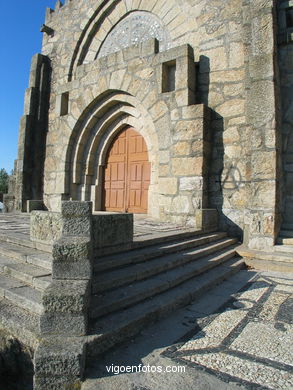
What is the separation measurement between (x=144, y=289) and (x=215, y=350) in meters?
0.80

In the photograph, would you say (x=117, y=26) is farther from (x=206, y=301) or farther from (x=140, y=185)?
(x=206, y=301)

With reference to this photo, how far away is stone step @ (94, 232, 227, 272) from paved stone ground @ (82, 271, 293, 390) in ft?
2.26

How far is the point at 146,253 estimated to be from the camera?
311 cm

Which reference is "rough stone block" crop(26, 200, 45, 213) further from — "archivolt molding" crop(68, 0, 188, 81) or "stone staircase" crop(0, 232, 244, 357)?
"stone staircase" crop(0, 232, 244, 357)

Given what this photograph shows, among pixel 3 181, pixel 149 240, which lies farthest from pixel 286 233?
pixel 3 181

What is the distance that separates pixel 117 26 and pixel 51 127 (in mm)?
3180

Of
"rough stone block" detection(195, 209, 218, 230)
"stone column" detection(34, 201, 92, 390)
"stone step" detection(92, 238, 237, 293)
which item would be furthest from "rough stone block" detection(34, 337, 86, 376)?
"rough stone block" detection(195, 209, 218, 230)

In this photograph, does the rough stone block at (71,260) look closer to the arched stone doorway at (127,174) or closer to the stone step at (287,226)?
the stone step at (287,226)

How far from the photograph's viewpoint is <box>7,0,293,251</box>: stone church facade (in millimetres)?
4449

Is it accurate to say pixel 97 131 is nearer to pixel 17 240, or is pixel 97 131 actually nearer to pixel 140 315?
pixel 17 240

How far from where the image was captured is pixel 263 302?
2797 mm

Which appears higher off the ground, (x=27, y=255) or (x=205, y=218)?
(x=205, y=218)

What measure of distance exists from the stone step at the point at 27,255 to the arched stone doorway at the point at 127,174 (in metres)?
3.38

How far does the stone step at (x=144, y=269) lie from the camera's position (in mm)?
2447
